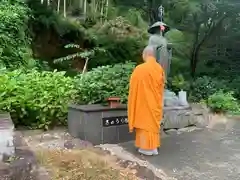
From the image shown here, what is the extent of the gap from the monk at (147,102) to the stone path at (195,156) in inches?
11.9

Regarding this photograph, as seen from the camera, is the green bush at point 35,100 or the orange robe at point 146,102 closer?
the orange robe at point 146,102

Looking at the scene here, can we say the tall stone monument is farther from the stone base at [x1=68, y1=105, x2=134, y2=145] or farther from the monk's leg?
the monk's leg

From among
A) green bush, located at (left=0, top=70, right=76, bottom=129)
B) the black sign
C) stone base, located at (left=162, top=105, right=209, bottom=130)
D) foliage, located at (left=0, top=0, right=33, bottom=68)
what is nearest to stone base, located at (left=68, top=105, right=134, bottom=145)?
the black sign

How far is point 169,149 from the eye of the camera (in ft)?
15.9

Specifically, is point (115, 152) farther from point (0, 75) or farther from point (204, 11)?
point (204, 11)

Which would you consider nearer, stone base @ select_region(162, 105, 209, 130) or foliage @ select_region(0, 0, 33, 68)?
stone base @ select_region(162, 105, 209, 130)

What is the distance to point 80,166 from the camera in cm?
363

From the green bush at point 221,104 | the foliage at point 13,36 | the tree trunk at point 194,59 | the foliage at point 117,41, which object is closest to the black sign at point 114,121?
the green bush at point 221,104

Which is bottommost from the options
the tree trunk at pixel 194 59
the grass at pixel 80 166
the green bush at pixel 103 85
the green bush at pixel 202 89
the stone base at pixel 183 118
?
the grass at pixel 80 166

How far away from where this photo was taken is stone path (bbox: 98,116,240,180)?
12.7ft

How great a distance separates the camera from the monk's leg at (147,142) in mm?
4391

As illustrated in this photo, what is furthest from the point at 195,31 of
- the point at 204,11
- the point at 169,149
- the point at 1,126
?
the point at 1,126

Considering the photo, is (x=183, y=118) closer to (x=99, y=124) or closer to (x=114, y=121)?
(x=114, y=121)

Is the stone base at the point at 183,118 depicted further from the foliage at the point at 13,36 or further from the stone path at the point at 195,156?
the foliage at the point at 13,36
